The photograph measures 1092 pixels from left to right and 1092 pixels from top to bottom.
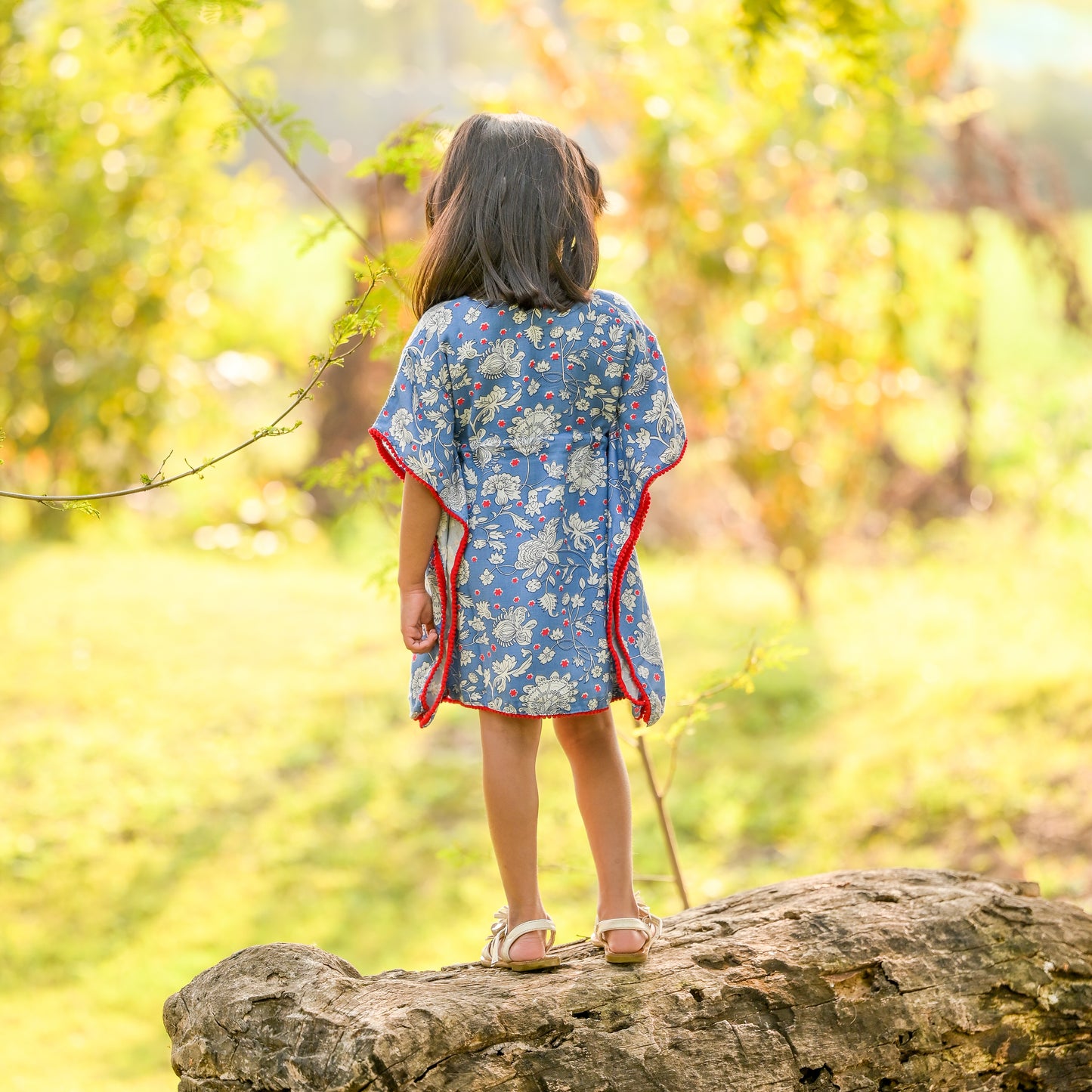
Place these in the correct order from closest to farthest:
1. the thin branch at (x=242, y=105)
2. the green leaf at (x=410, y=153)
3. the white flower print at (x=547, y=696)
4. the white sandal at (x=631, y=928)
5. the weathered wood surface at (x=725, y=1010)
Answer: the weathered wood surface at (x=725, y=1010), the white flower print at (x=547, y=696), the white sandal at (x=631, y=928), the thin branch at (x=242, y=105), the green leaf at (x=410, y=153)

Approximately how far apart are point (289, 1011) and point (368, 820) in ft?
8.55

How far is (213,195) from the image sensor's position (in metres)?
7.28

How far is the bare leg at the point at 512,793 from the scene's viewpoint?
205cm

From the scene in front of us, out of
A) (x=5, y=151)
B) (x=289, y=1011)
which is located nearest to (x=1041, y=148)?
(x=5, y=151)

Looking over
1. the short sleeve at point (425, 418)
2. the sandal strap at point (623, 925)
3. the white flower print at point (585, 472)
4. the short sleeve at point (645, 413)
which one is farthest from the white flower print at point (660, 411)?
the sandal strap at point (623, 925)

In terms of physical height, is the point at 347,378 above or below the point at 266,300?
below

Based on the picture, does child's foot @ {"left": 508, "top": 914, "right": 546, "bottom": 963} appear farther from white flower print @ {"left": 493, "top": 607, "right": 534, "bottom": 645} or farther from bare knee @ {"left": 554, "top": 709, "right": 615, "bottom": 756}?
white flower print @ {"left": 493, "top": 607, "right": 534, "bottom": 645}

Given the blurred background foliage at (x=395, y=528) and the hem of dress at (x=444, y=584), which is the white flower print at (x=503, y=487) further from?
the blurred background foliage at (x=395, y=528)

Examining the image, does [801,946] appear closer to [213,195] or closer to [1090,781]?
[1090,781]

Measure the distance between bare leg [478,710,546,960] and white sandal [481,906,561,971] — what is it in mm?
83

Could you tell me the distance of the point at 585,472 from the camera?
2.07 m

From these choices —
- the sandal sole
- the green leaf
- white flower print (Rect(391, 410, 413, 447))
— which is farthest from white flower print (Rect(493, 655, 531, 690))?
the green leaf

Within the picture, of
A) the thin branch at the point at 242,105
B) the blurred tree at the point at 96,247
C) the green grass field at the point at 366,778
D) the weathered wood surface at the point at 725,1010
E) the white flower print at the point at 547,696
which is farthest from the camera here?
the blurred tree at the point at 96,247

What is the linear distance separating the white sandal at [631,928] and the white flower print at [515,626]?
0.52 meters
